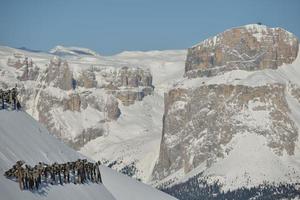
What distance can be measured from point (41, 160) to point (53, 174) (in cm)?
838

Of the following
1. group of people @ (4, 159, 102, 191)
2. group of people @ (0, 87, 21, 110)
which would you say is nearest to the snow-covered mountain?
group of people @ (4, 159, 102, 191)

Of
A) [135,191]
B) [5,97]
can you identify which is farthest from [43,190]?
[135,191]

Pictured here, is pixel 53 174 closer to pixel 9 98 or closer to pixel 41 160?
pixel 41 160

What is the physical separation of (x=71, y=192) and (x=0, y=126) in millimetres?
13832

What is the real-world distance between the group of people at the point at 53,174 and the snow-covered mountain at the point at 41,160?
0.87 metres

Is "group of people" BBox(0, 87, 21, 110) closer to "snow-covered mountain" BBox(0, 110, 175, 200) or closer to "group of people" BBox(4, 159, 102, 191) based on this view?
"snow-covered mountain" BBox(0, 110, 175, 200)

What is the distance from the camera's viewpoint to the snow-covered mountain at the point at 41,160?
485 ft

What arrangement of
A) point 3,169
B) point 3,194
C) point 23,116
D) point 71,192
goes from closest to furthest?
point 3,194 → point 3,169 → point 71,192 → point 23,116

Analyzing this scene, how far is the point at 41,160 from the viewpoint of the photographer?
163 meters

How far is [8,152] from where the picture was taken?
504ft

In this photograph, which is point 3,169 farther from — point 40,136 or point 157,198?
point 157,198

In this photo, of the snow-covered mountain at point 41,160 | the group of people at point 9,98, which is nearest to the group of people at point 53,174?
the snow-covered mountain at point 41,160

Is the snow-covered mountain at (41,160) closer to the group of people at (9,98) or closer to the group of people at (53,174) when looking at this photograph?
the group of people at (53,174)

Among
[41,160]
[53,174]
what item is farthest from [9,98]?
[53,174]
